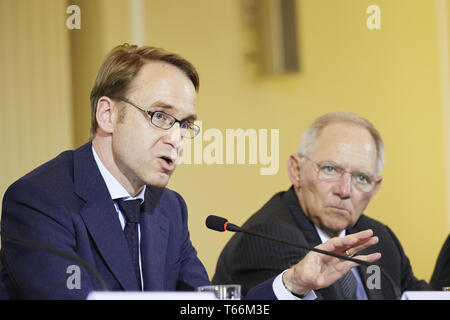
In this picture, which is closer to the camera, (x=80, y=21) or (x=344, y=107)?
(x=80, y=21)

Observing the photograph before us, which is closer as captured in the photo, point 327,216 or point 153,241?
point 153,241

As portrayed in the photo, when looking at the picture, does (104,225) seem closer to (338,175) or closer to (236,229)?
(236,229)

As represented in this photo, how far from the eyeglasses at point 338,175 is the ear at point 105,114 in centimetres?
108

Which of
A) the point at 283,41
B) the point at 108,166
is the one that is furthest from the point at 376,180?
the point at 108,166

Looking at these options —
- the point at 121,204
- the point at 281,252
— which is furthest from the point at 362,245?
the point at 121,204

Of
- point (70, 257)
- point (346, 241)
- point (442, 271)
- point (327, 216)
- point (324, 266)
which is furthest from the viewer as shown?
point (442, 271)

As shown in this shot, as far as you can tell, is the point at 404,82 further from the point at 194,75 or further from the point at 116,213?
the point at 116,213

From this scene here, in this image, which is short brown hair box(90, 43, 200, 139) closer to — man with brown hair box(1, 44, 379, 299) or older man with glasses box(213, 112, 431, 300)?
man with brown hair box(1, 44, 379, 299)

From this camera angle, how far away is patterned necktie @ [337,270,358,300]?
2.69m

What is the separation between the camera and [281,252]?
2652mm

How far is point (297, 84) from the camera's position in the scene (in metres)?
3.75

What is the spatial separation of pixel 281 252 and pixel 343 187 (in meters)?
0.47

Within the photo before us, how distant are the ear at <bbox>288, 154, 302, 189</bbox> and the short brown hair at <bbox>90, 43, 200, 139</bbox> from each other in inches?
33.7
